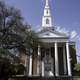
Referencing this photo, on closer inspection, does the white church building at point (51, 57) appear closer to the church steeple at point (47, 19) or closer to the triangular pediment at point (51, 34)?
the triangular pediment at point (51, 34)

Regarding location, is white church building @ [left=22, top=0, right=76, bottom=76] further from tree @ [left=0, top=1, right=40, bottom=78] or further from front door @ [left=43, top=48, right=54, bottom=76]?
tree @ [left=0, top=1, right=40, bottom=78]

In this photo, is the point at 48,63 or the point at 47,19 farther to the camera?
the point at 47,19

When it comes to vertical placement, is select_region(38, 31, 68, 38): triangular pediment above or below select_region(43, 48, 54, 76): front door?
above

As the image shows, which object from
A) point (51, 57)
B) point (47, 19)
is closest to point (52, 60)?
point (51, 57)

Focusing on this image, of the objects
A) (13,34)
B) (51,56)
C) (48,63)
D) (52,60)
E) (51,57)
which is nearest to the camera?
(13,34)

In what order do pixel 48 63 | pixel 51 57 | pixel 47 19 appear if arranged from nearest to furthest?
pixel 48 63 < pixel 51 57 < pixel 47 19

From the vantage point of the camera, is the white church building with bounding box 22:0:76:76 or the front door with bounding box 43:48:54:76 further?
the front door with bounding box 43:48:54:76

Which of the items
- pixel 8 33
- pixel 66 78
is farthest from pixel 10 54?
pixel 66 78

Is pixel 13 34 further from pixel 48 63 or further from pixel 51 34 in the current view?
pixel 48 63

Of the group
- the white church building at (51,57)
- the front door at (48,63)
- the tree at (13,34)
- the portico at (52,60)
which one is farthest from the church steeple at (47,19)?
the tree at (13,34)

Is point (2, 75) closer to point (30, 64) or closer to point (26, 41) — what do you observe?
point (26, 41)

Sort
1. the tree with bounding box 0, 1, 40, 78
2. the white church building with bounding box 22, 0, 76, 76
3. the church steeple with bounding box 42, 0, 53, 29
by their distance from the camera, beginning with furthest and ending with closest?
1. the church steeple with bounding box 42, 0, 53, 29
2. the white church building with bounding box 22, 0, 76, 76
3. the tree with bounding box 0, 1, 40, 78

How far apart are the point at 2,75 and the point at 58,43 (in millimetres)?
14701

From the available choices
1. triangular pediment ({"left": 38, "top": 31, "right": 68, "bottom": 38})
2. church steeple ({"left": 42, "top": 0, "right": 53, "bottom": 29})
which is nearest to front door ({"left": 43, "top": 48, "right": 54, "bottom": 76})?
triangular pediment ({"left": 38, "top": 31, "right": 68, "bottom": 38})
